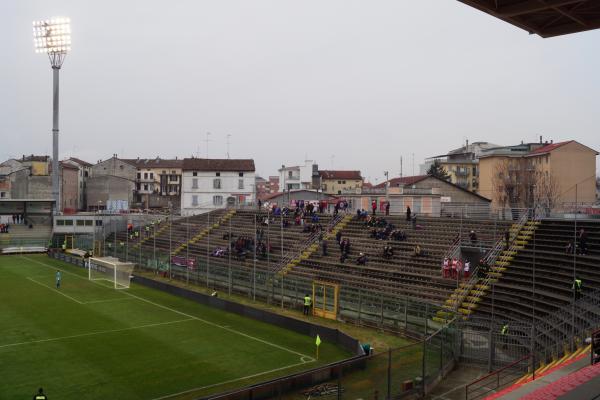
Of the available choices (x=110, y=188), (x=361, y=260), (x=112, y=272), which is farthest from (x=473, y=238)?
(x=110, y=188)

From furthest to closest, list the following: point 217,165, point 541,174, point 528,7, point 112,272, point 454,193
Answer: point 217,165 < point 541,174 < point 454,193 < point 112,272 < point 528,7

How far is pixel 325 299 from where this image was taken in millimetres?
28859

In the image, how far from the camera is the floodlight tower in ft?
224

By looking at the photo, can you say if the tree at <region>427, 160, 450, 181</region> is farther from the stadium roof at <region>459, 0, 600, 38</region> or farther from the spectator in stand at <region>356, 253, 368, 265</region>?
the stadium roof at <region>459, 0, 600, 38</region>

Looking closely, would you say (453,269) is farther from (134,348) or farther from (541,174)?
(541,174)

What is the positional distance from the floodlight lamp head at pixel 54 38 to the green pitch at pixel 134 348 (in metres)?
43.5

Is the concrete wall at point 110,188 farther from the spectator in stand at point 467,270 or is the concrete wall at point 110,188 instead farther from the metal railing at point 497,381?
the metal railing at point 497,381

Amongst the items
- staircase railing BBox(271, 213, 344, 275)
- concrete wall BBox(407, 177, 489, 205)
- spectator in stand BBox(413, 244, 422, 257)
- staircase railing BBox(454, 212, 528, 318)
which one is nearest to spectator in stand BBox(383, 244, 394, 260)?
spectator in stand BBox(413, 244, 422, 257)

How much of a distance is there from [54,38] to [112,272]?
41.1 meters

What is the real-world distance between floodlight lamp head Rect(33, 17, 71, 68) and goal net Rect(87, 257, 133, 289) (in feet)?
120

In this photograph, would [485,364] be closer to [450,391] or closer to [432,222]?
[450,391]

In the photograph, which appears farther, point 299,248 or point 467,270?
point 299,248

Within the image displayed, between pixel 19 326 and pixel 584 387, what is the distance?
24727 mm

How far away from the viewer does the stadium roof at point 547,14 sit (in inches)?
404
